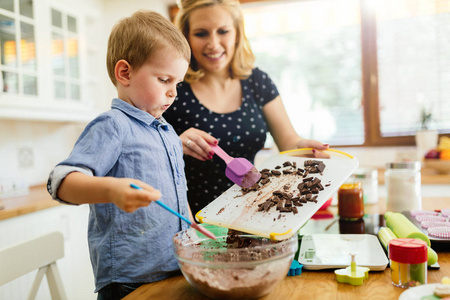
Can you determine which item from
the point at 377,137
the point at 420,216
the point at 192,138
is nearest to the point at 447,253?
the point at 420,216

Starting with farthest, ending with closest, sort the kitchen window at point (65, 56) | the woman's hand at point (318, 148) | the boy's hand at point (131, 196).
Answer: the kitchen window at point (65, 56)
the woman's hand at point (318, 148)
the boy's hand at point (131, 196)

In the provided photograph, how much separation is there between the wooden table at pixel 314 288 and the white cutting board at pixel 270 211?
12 cm

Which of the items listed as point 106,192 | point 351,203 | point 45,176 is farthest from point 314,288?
point 45,176

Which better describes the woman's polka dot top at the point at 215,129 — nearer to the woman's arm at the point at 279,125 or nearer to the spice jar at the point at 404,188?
the woman's arm at the point at 279,125

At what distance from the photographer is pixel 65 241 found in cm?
244

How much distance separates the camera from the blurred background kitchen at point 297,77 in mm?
2506

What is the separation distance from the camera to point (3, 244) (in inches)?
78.3

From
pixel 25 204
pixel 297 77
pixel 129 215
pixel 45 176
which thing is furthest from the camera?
pixel 297 77

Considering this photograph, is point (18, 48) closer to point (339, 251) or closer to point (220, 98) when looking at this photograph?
point (220, 98)

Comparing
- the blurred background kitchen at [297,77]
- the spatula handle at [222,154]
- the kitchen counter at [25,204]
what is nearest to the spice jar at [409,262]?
the spatula handle at [222,154]

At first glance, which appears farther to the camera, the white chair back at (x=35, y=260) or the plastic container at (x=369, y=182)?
the plastic container at (x=369, y=182)

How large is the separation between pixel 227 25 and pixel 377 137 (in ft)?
7.78

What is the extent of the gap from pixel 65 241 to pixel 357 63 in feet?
8.80

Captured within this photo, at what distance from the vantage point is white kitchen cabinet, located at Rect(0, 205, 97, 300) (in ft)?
6.65
